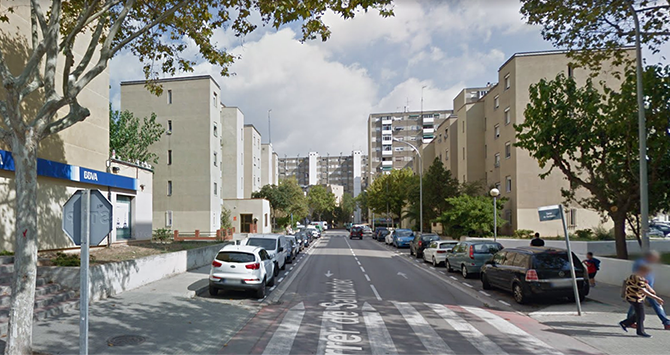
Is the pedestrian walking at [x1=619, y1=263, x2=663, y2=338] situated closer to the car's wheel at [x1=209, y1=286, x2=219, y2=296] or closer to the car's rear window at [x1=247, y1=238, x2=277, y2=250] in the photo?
the car's wheel at [x1=209, y1=286, x2=219, y2=296]

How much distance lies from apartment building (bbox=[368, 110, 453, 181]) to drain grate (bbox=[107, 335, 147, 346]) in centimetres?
8757

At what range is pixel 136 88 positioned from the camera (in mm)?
37906

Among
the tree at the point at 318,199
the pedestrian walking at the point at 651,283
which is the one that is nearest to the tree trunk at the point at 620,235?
the pedestrian walking at the point at 651,283

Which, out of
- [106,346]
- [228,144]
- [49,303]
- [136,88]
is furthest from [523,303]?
[228,144]

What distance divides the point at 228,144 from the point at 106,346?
4198 centimetres

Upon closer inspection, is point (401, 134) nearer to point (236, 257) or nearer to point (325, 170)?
point (325, 170)

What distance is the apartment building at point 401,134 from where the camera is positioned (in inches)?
3750

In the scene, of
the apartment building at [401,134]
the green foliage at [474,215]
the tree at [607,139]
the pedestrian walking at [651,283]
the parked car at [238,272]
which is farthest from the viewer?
the apartment building at [401,134]

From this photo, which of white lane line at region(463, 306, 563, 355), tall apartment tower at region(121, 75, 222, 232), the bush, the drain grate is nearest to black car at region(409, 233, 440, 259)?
the bush

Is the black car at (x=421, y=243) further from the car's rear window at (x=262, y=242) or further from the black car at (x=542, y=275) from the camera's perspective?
the black car at (x=542, y=275)

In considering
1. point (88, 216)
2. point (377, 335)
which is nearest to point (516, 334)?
point (377, 335)

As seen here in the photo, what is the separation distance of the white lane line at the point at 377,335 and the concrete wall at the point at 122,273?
6711 mm

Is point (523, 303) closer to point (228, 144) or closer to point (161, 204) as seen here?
point (161, 204)

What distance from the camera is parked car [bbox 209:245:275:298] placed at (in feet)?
40.4
